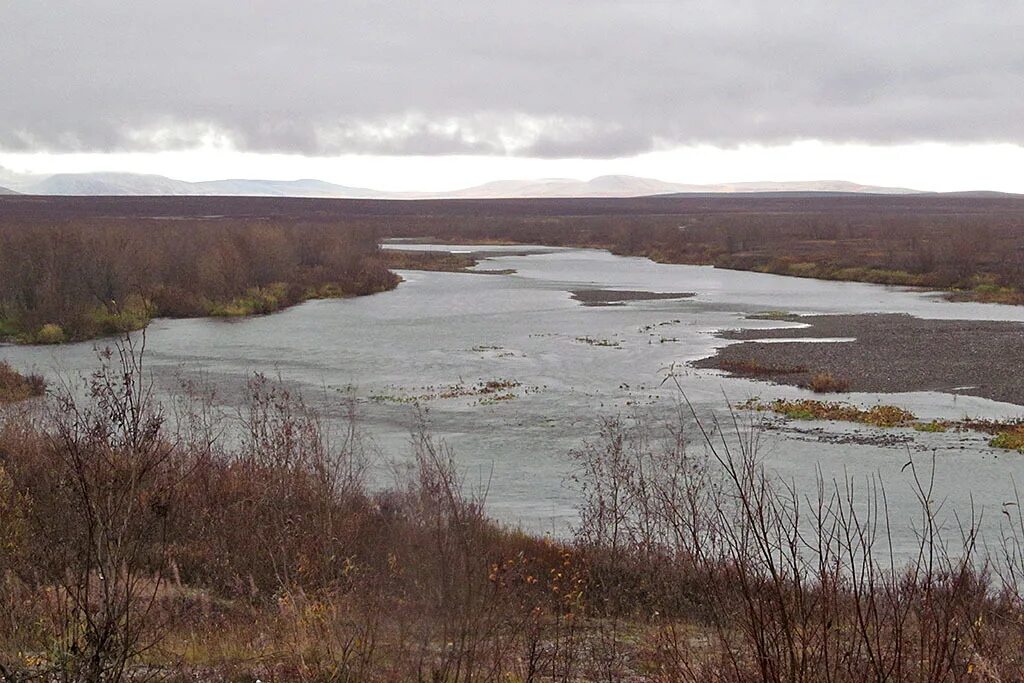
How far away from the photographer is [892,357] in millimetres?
27359

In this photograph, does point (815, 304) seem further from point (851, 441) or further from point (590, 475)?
point (590, 475)

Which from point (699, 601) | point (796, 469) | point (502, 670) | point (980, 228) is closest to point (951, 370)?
point (796, 469)

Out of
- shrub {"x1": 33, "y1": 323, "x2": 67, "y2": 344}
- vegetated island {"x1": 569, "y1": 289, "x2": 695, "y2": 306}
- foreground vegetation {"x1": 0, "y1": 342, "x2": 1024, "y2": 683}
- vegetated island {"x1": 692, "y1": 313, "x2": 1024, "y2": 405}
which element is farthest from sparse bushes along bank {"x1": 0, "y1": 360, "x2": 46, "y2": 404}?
vegetated island {"x1": 569, "y1": 289, "x2": 695, "y2": 306}

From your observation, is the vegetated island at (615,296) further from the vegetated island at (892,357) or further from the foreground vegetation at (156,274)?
the vegetated island at (892,357)

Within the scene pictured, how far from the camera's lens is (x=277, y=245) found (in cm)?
4603

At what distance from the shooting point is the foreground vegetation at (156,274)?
33.0 metres

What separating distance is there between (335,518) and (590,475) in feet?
17.2

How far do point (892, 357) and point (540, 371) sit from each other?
9709 millimetres

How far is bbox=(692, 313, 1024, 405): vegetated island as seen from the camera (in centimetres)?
2359

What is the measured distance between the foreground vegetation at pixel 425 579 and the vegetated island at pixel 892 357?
329 inches

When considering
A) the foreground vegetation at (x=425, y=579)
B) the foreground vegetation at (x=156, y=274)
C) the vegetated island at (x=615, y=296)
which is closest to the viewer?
the foreground vegetation at (x=425, y=579)

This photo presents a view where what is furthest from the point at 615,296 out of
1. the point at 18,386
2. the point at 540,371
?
the point at 18,386

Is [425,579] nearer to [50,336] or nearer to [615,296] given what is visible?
[50,336]

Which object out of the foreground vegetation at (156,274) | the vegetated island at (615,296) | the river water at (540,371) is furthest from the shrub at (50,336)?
the vegetated island at (615,296)
